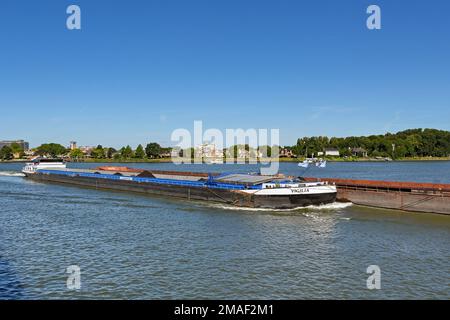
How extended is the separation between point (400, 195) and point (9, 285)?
2593 centimetres

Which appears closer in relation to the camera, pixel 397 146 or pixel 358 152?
pixel 397 146

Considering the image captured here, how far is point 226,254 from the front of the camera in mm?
17516

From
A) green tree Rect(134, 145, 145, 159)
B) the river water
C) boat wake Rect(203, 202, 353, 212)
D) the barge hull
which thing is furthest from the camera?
green tree Rect(134, 145, 145, 159)

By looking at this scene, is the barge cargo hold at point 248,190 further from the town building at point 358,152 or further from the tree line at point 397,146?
the town building at point 358,152

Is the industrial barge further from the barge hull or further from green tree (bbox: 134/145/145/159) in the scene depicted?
green tree (bbox: 134/145/145/159)

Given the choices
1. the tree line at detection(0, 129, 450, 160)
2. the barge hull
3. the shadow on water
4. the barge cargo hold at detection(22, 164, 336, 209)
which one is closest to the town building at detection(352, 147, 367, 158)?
the tree line at detection(0, 129, 450, 160)

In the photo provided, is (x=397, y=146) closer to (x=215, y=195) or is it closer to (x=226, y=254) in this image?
(x=215, y=195)

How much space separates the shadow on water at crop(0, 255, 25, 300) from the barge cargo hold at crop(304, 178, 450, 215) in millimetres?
25399

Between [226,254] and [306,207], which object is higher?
[306,207]

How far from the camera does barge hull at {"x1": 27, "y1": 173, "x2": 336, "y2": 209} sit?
99.9ft

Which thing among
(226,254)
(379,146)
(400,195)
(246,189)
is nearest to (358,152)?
(379,146)

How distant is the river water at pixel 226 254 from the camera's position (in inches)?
523

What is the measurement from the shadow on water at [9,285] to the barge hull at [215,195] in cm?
1879
